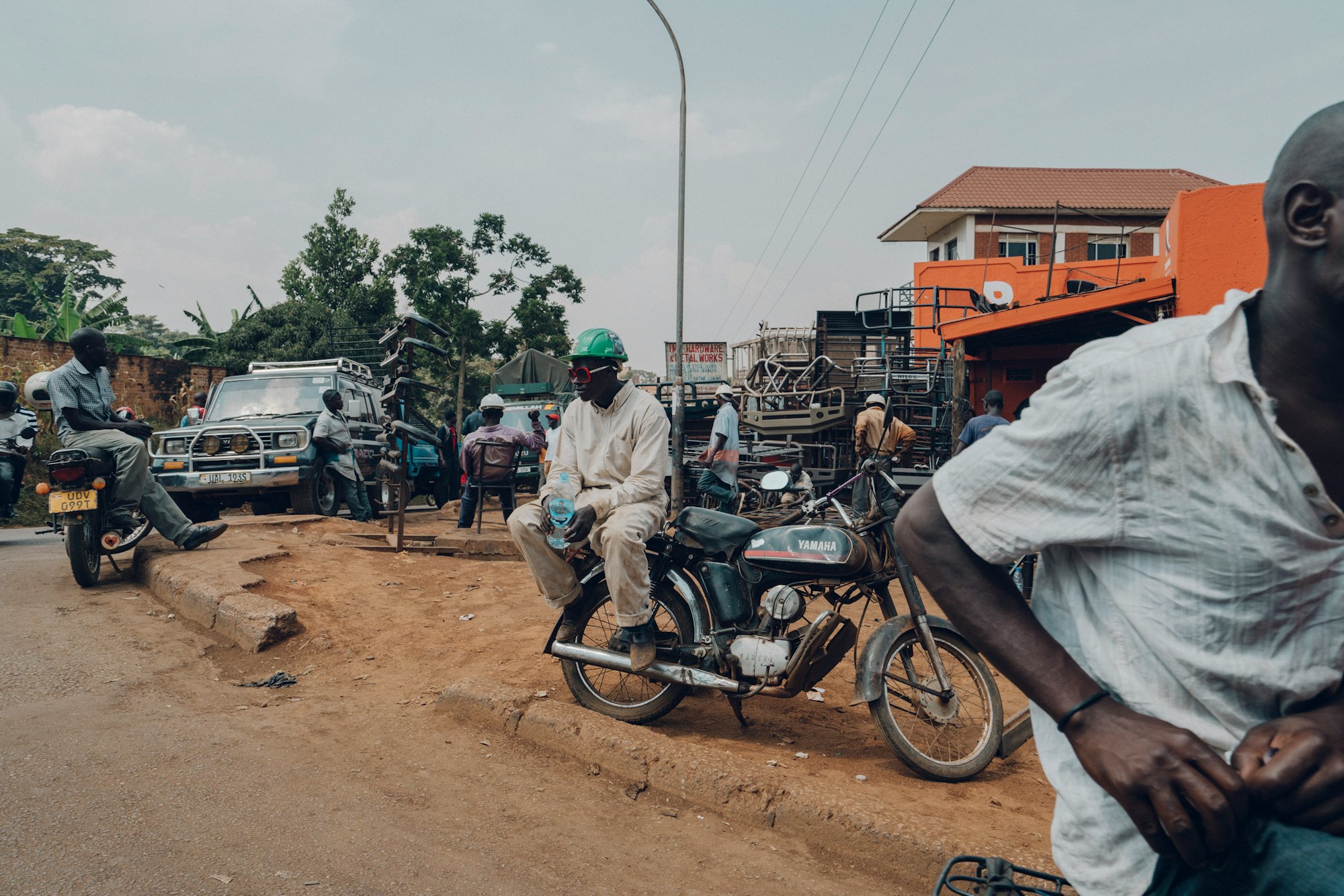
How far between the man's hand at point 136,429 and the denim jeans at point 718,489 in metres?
5.89

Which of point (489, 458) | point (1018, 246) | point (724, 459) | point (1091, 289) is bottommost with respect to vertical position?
point (724, 459)

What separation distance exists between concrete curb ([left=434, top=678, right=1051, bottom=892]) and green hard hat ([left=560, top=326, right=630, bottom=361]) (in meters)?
1.76

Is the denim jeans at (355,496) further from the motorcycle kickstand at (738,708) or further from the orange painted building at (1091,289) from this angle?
the orange painted building at (1091,289)

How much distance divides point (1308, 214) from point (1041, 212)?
3042 centimetres

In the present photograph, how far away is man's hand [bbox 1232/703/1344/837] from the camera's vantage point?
2.89ft

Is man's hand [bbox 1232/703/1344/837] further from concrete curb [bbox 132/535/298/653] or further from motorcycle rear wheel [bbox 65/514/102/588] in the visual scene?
motorcycle rear wheel [bbox 65/514/102/588]

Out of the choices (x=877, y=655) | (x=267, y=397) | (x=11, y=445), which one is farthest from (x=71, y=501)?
(x=877, y=655)

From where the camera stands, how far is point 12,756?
11.4 ft

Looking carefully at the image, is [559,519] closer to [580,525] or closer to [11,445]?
[580,525]

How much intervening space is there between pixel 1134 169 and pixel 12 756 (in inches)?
1443

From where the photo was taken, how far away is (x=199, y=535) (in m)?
7.26

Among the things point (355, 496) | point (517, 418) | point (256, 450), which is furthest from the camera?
point (517, 418)

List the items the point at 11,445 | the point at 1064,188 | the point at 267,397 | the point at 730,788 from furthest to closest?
1. the point at 1064,188
2. the point at 267,397
3. the point at 11,445
4. the point at 730,788

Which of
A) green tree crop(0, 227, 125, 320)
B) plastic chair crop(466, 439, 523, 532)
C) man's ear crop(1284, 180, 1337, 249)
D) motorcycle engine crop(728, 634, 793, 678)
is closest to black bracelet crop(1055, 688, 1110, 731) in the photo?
man's ear crop(1284, 180, 1337, 249)
